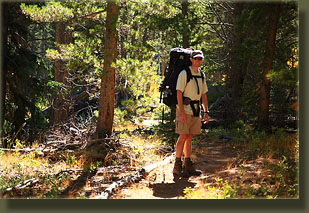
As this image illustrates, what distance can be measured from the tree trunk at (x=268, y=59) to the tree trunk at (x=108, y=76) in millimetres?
4882

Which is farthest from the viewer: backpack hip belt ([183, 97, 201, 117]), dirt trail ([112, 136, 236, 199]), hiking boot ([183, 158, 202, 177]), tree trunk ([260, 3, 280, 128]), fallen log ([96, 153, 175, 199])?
tree trunk ([260, 3, 280, 128])

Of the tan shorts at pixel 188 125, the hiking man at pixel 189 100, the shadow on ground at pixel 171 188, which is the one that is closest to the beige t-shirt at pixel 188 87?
the hiking man at pixel 189 100

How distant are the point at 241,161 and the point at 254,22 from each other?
5.03 m

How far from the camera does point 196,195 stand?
542cm

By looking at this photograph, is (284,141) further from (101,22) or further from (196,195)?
(101,22)

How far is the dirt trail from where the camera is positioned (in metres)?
5.89

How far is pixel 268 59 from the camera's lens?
35.3 ft

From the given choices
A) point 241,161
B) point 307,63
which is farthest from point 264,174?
point 307,63

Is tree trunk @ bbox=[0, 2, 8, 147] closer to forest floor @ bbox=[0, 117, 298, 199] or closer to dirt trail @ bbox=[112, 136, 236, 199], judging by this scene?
forest floor @ bbox=[0, 117, 298, 199]

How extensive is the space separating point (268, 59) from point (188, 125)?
552 cm

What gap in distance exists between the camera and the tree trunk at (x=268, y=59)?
10.2 metres

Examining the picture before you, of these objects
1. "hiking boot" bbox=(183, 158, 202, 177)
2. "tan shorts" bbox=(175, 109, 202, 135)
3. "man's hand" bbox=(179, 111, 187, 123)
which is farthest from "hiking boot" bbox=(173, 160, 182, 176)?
"man's hand" bbox=(179, 111, 187, 123)

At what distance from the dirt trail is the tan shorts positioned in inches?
42.2

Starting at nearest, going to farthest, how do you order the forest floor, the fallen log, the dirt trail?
the fallen log → the forest floor → the dirt trail
